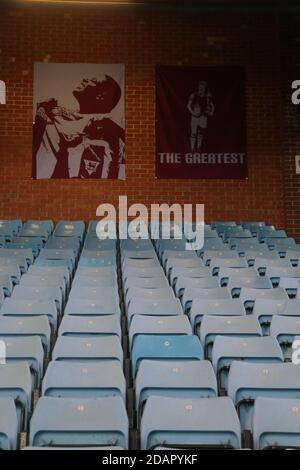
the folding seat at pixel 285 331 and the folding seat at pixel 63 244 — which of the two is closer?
the folding seat at pixel 285 331

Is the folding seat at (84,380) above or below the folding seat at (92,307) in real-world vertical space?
below

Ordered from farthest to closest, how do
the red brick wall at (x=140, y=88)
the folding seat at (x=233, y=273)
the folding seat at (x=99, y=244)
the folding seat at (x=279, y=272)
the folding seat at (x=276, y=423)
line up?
the red brick wall at (x=140, y=88) < the folding seat at (x=99, y=244) < the folding seat at (x=279, y=272) < the folding seat at (x=233, y=273) < the folding seat at (x=276, y=423)

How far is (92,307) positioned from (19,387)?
1.71 metres

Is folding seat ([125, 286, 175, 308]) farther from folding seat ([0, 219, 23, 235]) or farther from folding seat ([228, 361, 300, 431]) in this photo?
folding seat ([0, 219, 23, 235])

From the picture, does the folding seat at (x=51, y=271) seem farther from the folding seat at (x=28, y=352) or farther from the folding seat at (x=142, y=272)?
the folding seat at (x=28, y=352)

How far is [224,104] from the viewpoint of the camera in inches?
436

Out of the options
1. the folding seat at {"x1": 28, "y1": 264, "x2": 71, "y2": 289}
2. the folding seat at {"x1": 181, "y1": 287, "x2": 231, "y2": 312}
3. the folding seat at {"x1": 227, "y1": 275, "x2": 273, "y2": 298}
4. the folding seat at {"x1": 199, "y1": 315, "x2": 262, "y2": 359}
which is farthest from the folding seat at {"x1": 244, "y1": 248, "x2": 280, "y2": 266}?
the folding seat at {"x1": 199, "y1": 315, "x2": 262, "y2": 359}

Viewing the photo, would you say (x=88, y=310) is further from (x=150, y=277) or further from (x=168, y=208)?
(x=168, y=208)

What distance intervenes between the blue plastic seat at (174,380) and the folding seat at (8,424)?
778 millimetres

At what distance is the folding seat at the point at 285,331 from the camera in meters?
4.56

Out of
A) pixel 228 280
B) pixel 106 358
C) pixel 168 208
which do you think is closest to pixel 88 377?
pixel 106 358

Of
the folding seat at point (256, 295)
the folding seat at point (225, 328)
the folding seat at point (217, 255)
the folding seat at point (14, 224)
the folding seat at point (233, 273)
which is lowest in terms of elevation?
the folding seat at point (225, 328)

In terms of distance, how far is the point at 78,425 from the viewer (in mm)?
3016

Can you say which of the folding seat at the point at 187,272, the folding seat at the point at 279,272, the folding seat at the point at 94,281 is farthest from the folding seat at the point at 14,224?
the folding seat at the point at 279,272
